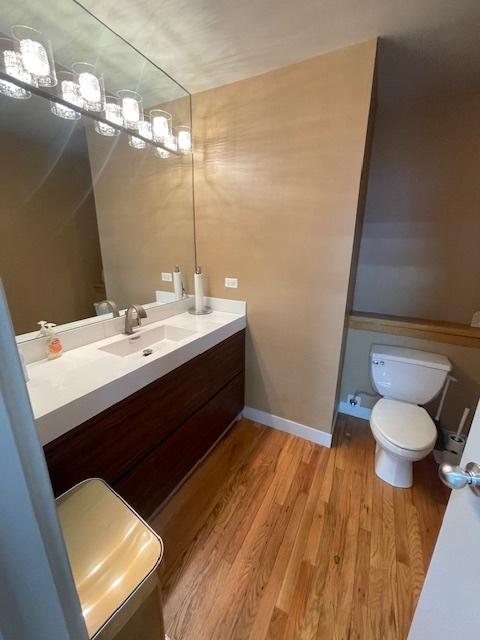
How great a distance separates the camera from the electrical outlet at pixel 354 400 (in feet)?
7.04

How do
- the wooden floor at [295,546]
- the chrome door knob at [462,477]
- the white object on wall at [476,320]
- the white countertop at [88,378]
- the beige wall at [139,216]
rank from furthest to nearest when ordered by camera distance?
1. the white object on wall at [476,320]
2. the beige wall at [139,216]
3. the wooden floor at [295,546]
4. the white countertop at [88,378]
5. the chrome door knob at [462,477]

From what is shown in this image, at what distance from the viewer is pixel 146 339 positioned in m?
1.64

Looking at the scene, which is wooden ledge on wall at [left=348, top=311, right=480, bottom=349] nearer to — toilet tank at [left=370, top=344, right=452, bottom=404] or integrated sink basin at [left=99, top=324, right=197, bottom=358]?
toilet tank at [left=370, top=344, right=452, bottom=404]

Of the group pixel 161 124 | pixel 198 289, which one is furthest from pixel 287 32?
pixel 198 289

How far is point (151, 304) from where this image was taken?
6.07 feet

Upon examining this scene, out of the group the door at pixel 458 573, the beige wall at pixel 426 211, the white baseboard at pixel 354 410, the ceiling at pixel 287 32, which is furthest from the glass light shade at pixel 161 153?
the white baseboard at pixel 354 410

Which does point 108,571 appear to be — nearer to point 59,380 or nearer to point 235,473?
point 59,380

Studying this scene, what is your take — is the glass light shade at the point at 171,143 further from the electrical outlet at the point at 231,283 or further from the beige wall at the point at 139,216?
the electrical outlet at the point at 231,283

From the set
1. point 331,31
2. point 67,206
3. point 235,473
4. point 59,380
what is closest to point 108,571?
point 59,380

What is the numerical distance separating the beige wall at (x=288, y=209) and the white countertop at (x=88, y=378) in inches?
23.1

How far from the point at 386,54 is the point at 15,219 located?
202 cm

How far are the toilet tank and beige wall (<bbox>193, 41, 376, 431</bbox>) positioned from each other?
0.34 m

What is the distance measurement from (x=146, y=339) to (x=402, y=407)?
1688 millimetres

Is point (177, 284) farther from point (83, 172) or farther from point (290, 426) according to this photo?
point (290, 426)
